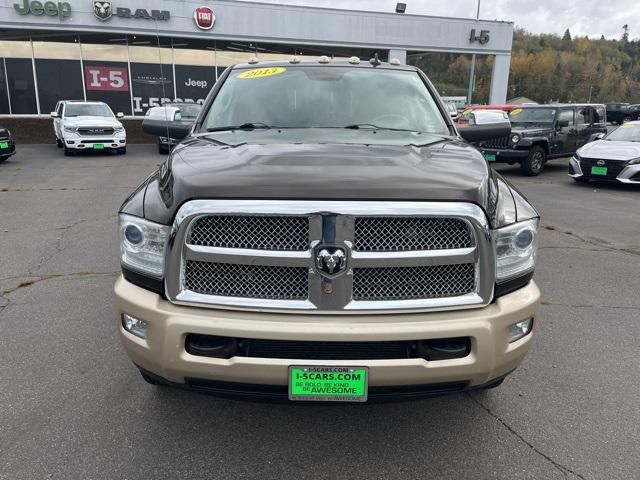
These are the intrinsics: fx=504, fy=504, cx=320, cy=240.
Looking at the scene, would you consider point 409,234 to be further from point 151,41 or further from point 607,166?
point 151,41

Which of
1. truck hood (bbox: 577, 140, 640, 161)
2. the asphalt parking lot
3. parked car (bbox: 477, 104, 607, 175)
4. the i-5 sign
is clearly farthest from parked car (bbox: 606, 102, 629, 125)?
the asphalt parking lot

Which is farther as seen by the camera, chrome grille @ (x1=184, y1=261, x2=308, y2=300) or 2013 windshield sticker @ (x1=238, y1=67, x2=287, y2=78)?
2013 windshield sticker @ (x1=238, y1=67, x2=287, y2=78)

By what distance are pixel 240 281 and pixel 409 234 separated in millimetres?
751

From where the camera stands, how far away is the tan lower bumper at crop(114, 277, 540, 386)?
6.77 ft

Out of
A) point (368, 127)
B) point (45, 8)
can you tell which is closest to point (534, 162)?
point (368, 127)

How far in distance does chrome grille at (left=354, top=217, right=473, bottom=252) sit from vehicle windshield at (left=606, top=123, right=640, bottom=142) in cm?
1179

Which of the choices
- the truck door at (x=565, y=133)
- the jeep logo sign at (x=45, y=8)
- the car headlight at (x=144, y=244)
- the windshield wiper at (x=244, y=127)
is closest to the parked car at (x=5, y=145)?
the jeep logo sign at (x=45, y=8)

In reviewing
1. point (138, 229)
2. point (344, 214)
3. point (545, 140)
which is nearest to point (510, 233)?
point (344, 214)

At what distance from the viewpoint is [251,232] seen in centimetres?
212

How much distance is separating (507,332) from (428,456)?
2.60 ft

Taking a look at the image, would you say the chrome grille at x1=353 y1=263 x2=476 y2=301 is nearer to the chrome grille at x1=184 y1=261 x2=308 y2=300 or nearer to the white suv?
the chrome grille at x1=184 y1=261 x2=308 y2=300

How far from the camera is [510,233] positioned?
2281 mm

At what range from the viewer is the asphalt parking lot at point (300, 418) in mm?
2439

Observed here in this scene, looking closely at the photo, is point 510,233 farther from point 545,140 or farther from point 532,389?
point 545,140
